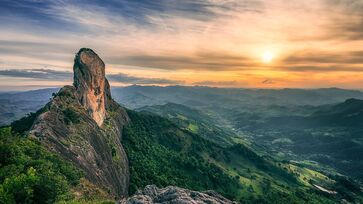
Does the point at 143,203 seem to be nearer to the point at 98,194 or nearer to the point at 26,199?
the point at 26,199

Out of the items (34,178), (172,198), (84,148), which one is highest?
(34,178)

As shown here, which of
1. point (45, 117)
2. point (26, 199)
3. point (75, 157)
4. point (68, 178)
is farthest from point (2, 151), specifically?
point (45, 117)

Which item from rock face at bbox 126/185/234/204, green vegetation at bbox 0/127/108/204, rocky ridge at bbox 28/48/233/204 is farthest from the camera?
rocky ridge at bbox 28/48/233/204

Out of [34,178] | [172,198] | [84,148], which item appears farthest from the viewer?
[84,148]

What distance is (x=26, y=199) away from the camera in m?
61.5

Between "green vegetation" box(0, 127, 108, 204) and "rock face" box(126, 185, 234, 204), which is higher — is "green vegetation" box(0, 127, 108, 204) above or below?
above

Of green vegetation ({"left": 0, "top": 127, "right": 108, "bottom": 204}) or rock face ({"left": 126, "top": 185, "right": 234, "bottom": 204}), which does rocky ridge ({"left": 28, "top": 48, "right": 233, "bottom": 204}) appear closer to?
rock face ({"left": 126, "top": 185, "right": 234, "bottom": 204})

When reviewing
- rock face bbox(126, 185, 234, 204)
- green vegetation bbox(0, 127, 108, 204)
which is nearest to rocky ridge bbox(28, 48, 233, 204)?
rock face bbox(126, 185, 234, 204)

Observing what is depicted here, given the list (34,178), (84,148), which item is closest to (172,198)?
(34,178)

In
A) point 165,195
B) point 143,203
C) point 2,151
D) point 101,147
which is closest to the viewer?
point 143,203

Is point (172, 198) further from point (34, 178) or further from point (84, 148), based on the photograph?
point (84, 148)

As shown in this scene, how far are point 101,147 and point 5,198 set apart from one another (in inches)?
4464

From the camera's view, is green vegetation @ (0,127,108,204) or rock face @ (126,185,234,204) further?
rock face @ (126,185,234,204)

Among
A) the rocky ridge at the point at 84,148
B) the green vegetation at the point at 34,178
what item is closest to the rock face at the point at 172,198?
the rocky ridge at the point at 84,148
